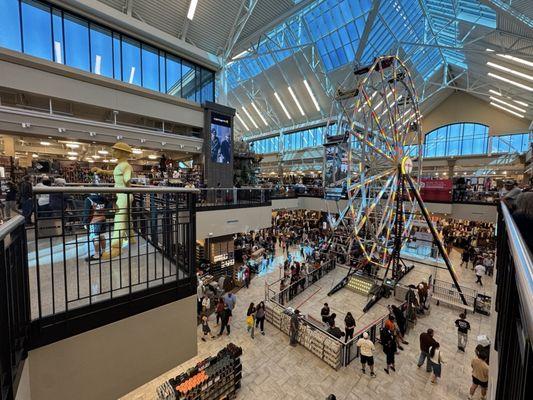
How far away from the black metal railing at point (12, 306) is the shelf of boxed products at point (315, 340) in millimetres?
7675

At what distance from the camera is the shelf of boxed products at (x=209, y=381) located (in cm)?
577

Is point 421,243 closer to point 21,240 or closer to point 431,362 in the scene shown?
point 431,362

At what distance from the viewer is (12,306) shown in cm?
200

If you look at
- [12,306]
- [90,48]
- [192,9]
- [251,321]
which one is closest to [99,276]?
[12,306]

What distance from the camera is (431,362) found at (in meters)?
7.23

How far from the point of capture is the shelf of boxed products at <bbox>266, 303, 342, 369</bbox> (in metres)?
7.70

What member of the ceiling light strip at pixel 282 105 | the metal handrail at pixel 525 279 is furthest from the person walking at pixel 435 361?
the ceiling light strip at pixel 282 105

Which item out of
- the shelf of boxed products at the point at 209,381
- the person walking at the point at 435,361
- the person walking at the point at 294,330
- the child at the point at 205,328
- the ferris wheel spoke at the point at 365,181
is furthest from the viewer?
Answer: the ferris wheel spoke at the point at 365,181

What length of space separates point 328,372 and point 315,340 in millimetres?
964

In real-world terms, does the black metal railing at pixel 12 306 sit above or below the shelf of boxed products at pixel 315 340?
above

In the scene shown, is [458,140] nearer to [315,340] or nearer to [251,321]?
[315,340]

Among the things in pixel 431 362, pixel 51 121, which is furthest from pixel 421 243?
pixel 51 121

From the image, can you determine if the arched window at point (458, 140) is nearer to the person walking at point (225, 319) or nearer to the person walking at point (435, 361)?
the person walking at point (435, 361)

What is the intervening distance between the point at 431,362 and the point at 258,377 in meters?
5.10
